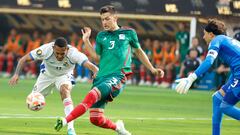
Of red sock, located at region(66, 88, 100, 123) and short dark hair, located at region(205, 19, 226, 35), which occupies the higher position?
short dark hair, located at region(205, 19, 226, 35)

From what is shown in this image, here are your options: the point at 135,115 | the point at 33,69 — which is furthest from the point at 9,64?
the point at 135,115

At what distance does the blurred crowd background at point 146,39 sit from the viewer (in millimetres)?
35594

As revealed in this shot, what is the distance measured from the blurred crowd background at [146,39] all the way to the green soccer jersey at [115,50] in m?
17.7

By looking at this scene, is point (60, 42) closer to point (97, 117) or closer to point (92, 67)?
point (92, 67)

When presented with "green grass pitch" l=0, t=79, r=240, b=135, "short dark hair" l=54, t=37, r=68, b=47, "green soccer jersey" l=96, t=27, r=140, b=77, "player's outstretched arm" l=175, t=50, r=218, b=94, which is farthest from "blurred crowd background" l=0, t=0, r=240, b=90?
"player's outstretched arm" l=175, t=50, r=218, b=94

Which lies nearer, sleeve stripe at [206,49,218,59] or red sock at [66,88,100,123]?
sleeve stripe at [206,49,218,59]

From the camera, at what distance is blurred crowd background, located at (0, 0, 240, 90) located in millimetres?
35594

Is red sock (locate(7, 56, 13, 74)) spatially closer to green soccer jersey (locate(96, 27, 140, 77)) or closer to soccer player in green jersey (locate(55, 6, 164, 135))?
soccer player in green jersey (locate(55, 6, 164, 135))

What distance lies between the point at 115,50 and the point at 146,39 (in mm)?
26214

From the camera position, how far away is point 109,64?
14430mm

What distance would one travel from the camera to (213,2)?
1396 inches

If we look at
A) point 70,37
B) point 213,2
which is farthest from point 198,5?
point 70,37

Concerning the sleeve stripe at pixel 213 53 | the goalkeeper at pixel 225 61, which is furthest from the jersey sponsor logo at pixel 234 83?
the sleeve stripe at pixel 213 53

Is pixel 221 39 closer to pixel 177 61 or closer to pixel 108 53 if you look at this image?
pixel 108 53
